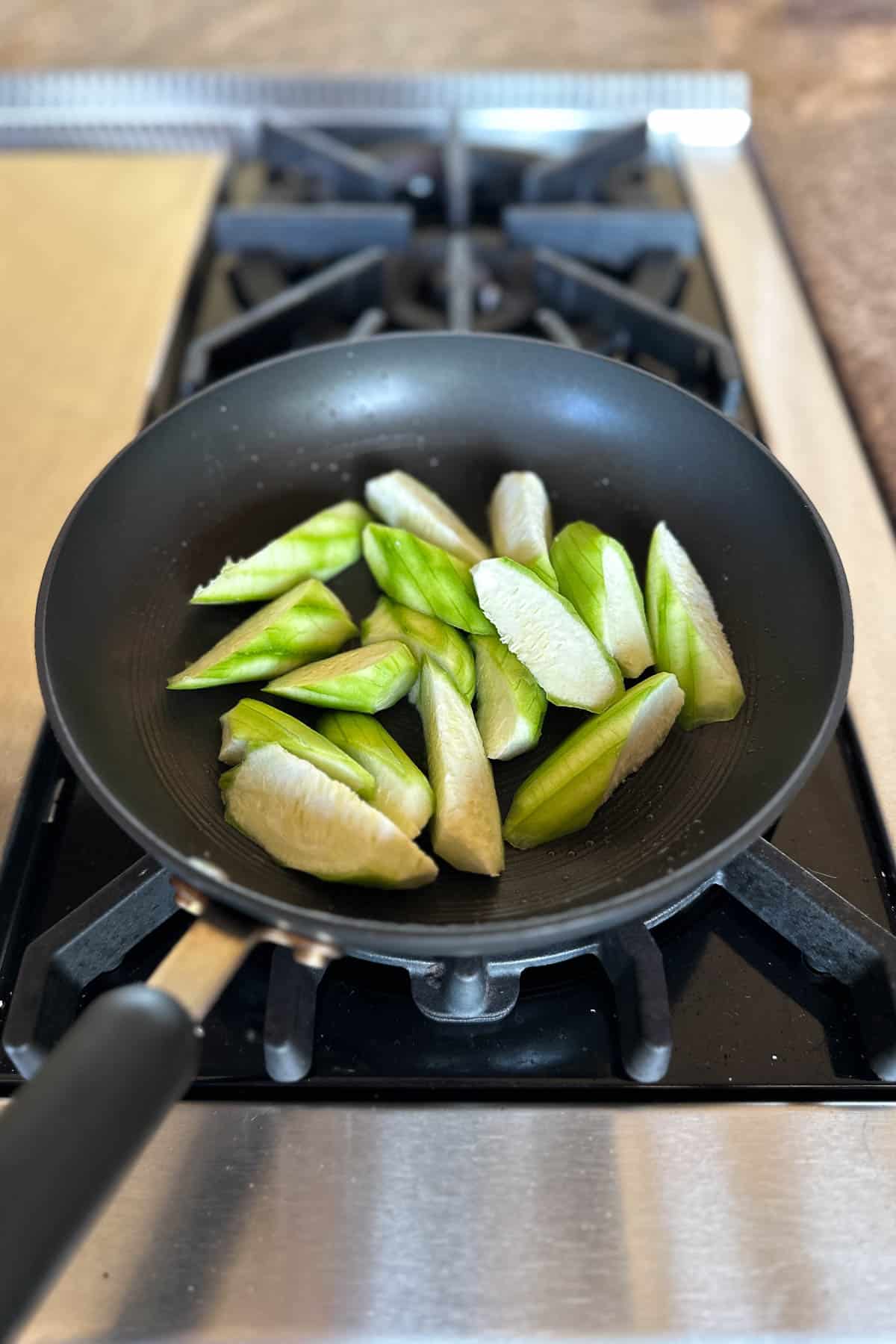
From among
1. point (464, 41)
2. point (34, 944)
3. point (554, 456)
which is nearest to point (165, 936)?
point (34, 944)

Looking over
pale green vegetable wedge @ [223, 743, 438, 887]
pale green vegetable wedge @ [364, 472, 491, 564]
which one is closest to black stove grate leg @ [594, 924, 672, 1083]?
pale green vegetable wedge @ [223, 743, 438, 887]

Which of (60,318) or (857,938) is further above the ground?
(60,318)

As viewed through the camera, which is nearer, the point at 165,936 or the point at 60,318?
the point at 165,936

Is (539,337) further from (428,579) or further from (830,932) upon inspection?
(830,932)

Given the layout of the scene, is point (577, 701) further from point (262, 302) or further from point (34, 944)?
point (262, 302)

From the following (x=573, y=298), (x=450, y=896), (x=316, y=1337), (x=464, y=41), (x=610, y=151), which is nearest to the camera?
(x=316, y=1337)

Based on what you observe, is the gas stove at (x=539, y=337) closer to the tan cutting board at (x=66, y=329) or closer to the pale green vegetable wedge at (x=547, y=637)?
the tan cutting board at (x=66, y=329)

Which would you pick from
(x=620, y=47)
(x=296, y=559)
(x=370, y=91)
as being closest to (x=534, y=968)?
(x=296, y=559)
